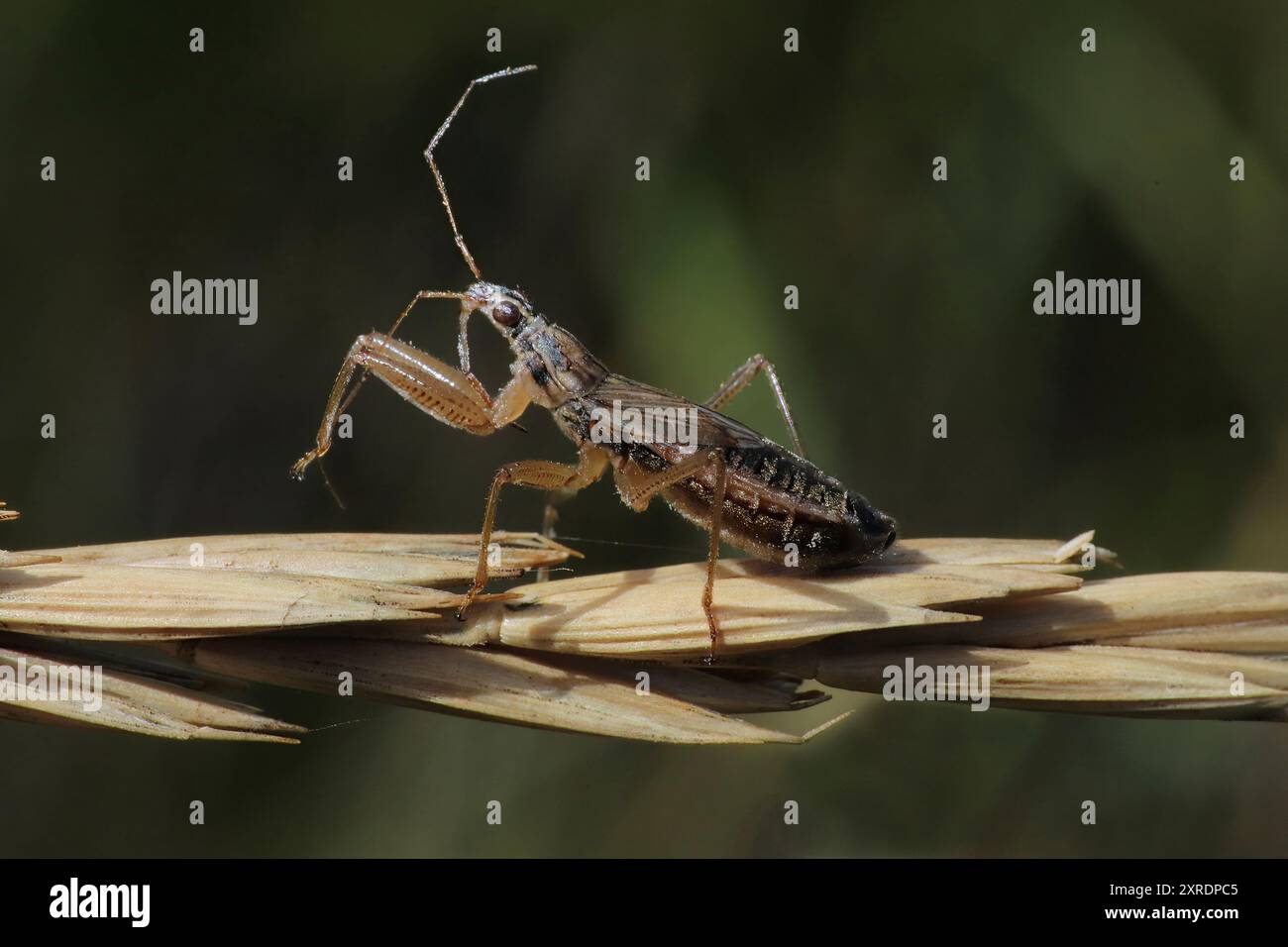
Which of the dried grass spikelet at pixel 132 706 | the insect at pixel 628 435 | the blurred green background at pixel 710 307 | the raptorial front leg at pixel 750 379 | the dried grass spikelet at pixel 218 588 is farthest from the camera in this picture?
the raptorial front leg at pixel 750 379

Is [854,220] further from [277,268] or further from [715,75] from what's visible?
[277,268]

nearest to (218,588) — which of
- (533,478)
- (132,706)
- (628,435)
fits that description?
(132,706)

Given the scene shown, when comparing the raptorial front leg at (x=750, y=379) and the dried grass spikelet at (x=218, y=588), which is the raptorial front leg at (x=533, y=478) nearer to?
the dried grass spikelet at (x=218, y=588)

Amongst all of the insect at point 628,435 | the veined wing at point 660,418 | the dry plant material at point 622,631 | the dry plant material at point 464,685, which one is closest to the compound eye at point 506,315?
the insect at point 628,435

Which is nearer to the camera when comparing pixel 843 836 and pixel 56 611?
pixel 56 611

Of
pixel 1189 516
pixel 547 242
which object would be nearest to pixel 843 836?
pixel 1189 516

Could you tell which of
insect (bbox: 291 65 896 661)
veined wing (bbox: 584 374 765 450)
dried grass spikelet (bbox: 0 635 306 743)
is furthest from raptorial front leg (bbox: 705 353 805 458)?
dried grass spikelet (bbox: 0 635 306 743)

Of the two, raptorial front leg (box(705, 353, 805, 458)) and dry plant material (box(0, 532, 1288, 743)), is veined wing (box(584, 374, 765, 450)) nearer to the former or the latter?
raptorial front leg (box(705, 353, 805, 458))
